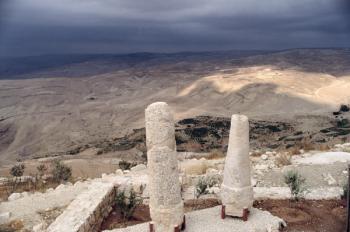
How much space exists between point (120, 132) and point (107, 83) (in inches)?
2038

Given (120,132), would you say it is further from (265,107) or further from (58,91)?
(58,91)

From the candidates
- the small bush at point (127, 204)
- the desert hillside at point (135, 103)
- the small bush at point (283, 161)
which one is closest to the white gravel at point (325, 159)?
the small bush at point (283, 161)

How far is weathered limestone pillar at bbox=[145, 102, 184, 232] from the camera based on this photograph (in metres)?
7.59

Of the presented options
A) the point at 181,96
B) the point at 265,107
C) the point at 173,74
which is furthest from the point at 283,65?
the point at 265,107

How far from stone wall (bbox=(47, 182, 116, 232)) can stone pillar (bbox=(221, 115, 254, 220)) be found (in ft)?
9.07

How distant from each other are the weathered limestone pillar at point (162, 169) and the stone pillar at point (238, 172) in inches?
45.1

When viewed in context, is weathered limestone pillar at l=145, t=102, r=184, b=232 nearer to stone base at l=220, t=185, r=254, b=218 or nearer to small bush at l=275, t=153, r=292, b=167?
stone base at l=220, t=185, r=254, b=218

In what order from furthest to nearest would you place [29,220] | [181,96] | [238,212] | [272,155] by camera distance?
[181,96] → [272,155] → [29,220] → [238,212]

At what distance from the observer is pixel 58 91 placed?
9006 centimetres

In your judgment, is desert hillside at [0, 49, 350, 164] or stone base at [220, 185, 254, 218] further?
desert hillside at [0, 49, 350, 164]

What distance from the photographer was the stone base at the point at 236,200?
332 inches

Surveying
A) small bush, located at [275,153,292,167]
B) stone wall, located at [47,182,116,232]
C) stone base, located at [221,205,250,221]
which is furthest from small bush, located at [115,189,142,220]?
→ small bush, located at [275,153,292,167]

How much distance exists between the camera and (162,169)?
303 inches

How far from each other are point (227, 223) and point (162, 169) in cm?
184
